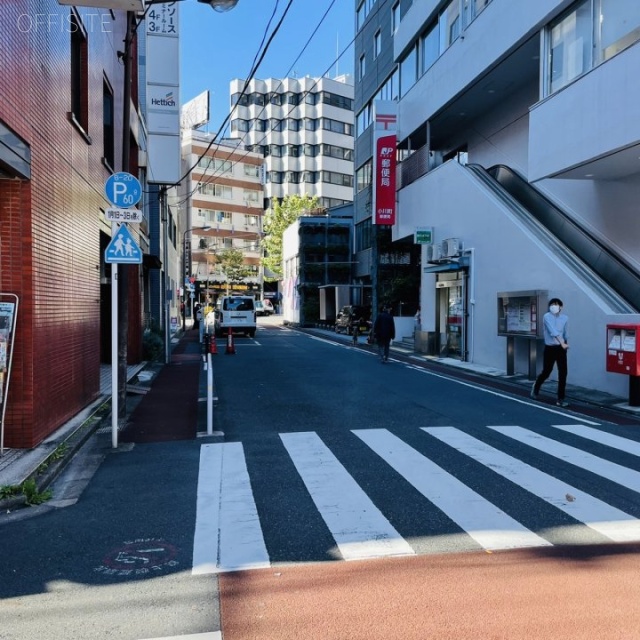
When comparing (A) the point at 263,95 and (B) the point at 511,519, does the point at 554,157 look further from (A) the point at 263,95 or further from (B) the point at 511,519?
(A) the point at 263,95

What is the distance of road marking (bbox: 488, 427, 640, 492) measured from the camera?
6.25 meters

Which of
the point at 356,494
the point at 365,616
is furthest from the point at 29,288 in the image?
the point at 365,616

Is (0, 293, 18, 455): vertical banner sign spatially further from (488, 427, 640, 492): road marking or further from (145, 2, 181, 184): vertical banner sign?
(145, 2, 181, 184): vertical banner sign

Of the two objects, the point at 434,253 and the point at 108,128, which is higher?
the point at 108,128

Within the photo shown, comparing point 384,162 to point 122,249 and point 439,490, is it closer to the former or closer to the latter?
point 122,249

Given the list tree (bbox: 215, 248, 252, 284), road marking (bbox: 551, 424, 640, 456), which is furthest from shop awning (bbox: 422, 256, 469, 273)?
tree (bbox: 215, 248, 252, 284)

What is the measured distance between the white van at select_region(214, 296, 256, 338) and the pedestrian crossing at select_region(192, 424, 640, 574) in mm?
24058

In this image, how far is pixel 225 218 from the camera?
68750 millimetres

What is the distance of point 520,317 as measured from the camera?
1476cm

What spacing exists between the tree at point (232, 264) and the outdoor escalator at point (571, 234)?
47.7 m

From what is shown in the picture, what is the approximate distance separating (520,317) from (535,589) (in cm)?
1166

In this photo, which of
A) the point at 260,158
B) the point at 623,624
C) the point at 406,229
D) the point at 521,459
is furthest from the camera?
the point at 260,158

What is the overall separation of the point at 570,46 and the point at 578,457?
34.2ft

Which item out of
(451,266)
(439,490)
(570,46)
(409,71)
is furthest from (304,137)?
(439,490)
